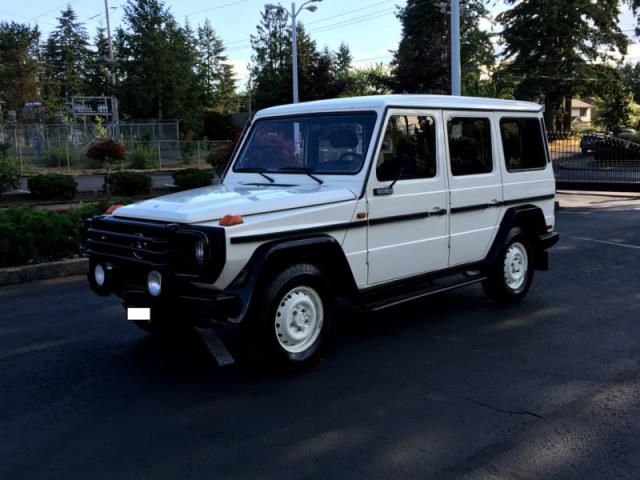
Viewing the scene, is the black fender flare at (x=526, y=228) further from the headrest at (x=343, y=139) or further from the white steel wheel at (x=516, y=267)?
the headrest at (x=343, y=139)

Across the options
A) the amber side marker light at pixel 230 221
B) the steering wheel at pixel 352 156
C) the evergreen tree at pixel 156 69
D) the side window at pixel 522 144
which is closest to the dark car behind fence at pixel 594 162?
the side window at pixel 522 144

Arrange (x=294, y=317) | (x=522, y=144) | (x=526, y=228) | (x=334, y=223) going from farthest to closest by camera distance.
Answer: (x=526, y=228) → (x=522, y=144) → (x=334, y=223) → (x=294, y=317)

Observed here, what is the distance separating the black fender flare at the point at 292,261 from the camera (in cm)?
458

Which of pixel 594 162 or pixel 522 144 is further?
pixel 594 162

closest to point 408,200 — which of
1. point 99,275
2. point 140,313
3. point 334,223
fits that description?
point 334,223

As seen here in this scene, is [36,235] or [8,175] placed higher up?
[8,175]

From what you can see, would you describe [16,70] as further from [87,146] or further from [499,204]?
[499,204]

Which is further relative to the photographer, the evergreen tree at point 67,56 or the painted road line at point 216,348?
the evergreen tree at point 67,56

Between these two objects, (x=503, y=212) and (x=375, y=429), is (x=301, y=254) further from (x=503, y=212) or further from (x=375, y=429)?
(x=503, y=212)

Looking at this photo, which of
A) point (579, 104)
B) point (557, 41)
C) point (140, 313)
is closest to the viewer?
point (140, 313)

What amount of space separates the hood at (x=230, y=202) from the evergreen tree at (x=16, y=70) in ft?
189

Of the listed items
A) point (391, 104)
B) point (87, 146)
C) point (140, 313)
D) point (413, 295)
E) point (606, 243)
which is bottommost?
point (606, 243)

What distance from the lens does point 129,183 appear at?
65.5 ft

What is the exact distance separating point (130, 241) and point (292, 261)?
124 centimetres
